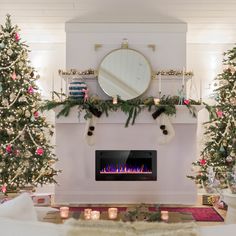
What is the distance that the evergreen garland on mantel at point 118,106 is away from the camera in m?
4.78

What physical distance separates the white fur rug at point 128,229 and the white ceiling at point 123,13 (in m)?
3.41

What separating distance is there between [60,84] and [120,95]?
139cm

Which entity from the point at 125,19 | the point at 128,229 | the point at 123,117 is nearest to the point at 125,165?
the point at 123,117

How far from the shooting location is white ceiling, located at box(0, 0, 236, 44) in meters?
4.26

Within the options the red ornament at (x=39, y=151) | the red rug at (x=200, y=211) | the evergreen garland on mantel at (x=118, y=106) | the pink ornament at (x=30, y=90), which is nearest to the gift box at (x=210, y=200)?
the red rug at (x=200, y=211)

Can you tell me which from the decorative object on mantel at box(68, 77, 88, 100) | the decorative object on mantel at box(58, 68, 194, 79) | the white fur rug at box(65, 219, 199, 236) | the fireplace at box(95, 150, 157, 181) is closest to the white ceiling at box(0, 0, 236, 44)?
the decorative object on mantel at box(58, 68, 194, 79)

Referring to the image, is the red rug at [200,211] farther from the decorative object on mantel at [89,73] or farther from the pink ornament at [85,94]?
the decorative object on mantel at [89,73]

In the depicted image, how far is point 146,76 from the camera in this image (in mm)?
5035

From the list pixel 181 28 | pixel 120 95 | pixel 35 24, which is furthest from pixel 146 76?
pixel 35 24

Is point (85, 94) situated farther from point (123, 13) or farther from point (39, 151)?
point (123, 13)

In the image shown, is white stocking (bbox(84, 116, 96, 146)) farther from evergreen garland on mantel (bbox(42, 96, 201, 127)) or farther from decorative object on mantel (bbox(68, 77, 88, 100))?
decorative object on mantel (bbox(68, 77, 88, 100))

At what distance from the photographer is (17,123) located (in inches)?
185

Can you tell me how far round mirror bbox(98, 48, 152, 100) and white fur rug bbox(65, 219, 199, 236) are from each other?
366 cm

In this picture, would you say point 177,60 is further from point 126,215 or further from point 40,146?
point 126,215
